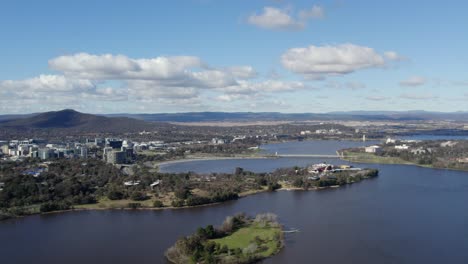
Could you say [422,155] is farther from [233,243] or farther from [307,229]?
[233,243]

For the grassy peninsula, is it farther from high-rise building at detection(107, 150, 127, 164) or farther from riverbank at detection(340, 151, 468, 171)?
high-rise building at detection(107, 150, 127, 164)

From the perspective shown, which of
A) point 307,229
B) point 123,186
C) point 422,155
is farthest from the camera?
point 422,155

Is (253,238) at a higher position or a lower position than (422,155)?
lower

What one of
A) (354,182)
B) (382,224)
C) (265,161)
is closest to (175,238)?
(382,224)

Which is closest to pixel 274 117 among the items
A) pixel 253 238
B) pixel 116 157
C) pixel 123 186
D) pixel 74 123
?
pixel 74 123

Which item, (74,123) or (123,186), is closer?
(123,186)

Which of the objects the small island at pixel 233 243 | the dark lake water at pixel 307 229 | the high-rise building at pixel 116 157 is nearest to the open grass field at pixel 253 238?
the small island at pixel 233 243

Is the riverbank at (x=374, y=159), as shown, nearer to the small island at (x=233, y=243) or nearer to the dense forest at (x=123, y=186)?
the dense forest at (x=123, y=186)
